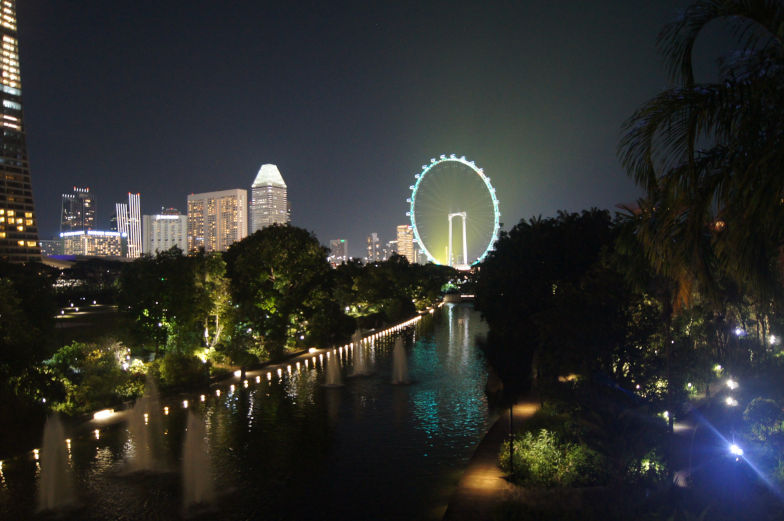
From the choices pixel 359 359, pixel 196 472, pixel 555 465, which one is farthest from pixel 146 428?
pixel 359 359

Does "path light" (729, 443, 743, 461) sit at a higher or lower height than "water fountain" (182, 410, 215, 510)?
higher

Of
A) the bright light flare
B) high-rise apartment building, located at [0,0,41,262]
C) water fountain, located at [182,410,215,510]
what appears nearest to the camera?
water fountain, located at [182,410,215,510]

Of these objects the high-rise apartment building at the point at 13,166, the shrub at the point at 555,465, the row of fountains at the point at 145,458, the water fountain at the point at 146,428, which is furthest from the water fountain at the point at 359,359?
the high-rise apartment building at the point at 13,166

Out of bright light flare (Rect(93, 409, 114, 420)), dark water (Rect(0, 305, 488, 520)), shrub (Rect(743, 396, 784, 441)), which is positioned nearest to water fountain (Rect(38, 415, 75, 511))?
dark water (Rect(0, 305, 488, 520))

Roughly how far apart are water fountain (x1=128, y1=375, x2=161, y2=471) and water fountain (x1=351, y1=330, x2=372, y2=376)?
396 inches

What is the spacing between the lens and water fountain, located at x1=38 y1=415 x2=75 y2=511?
13.6m

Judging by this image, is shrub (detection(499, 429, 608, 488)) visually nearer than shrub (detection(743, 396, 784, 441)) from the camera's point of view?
Yes

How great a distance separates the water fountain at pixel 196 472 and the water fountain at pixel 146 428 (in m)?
0.88

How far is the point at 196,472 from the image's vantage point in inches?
601

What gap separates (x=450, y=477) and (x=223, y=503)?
5611 mm

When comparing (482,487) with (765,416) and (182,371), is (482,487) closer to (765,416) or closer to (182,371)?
(765,416)

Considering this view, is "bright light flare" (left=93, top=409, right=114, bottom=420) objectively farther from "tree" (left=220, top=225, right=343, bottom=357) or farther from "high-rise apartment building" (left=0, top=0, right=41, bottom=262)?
"high-rise apartment building" (left=0, top=0, right=41, bottom=262)

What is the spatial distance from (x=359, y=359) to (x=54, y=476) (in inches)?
853

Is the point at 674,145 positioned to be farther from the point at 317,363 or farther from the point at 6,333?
the point at 317,363
